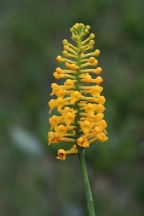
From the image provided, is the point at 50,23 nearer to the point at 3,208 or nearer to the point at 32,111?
the point at 32,111

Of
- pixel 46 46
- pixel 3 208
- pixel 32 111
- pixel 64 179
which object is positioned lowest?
pixel 3 208

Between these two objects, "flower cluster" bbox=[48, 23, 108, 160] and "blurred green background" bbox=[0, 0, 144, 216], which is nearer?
"flower cluster" bbox=[48, 23, 108, 160]

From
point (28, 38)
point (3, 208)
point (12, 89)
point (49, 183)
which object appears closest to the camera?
point (49, 183)

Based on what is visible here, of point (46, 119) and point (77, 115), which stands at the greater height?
point (77, 115)

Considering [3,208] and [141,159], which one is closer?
[141,159]

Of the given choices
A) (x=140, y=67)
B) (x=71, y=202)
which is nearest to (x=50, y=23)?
(x=140, y=67)

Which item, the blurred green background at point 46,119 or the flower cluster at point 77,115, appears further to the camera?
the blurred green background at point 46,119

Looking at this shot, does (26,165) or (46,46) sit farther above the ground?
(46,46)

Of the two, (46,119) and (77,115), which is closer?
(77,115)
